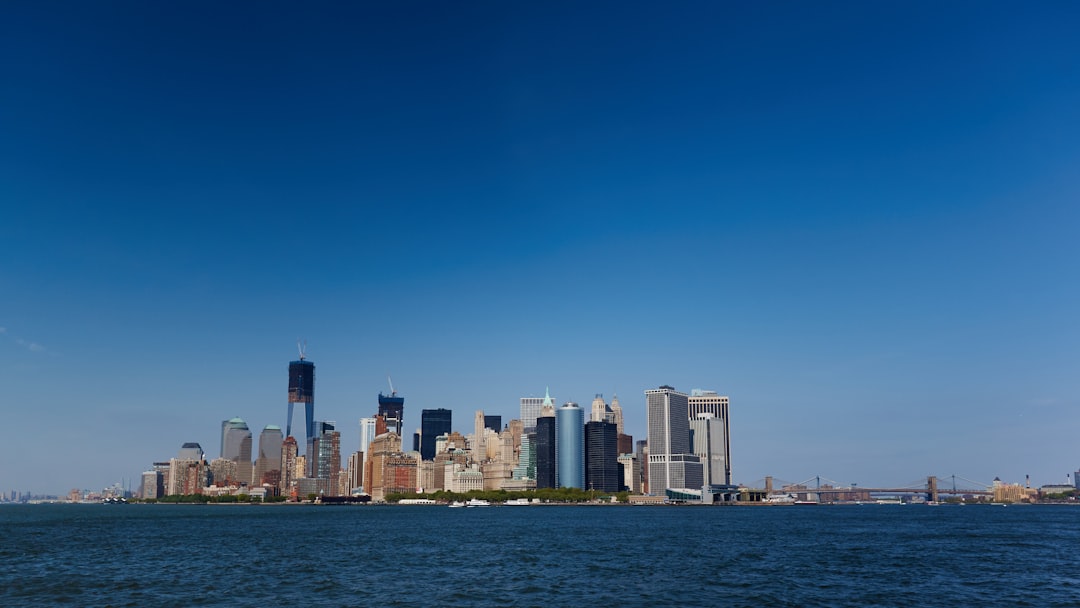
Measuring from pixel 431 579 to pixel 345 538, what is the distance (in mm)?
57864

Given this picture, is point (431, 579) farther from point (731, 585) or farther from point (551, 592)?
point (731, 585)

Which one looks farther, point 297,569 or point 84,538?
point 84,538

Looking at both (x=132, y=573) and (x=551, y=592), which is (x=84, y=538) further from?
(x=551, y=592)

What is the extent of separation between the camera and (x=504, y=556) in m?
85.8

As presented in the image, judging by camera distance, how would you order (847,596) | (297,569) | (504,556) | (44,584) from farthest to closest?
(504,556)
(297,569)
(44,584)
(847,596)

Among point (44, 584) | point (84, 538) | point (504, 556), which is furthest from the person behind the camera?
point (84, 538)

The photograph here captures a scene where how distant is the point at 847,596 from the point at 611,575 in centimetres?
1917

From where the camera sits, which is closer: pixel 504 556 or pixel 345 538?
pixel 504 556

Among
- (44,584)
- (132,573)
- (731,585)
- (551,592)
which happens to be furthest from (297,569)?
(731,585)

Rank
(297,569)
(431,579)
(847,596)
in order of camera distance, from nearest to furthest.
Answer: (847,596)
(431,579)
(297,569)

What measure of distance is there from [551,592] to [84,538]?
90.7m

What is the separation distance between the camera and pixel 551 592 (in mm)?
57688

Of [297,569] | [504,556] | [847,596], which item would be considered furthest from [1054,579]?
[297,569]

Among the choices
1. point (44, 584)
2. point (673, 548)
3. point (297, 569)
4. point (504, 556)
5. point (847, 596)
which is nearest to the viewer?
point (847, 596)
